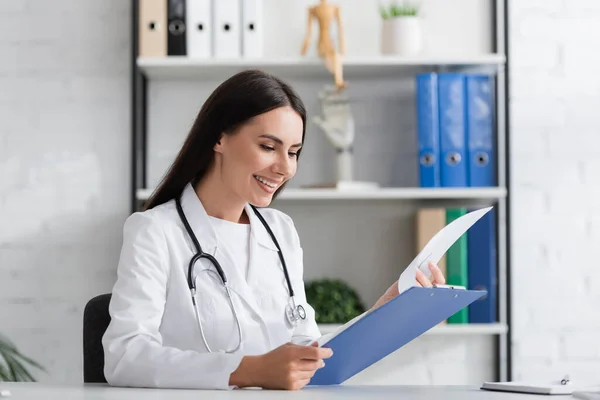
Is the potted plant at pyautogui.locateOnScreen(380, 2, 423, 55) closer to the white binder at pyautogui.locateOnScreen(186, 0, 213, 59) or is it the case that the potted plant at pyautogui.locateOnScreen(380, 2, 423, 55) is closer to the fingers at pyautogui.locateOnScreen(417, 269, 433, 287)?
the white binder at pyautogui.locateOnScreen(186, 0, 213, 59)

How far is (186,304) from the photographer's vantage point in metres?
1.58

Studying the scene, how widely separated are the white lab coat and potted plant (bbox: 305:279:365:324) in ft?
2.54

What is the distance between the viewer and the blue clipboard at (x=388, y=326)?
124 centimetres

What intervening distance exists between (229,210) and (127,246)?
27 centimetres

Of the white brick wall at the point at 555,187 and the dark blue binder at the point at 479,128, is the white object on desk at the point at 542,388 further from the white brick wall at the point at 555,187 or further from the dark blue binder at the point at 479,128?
the white brick wall at the point at 555,187

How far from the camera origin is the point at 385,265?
9.12 feet

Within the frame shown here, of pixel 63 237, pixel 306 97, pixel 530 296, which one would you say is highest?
pixel 306 97

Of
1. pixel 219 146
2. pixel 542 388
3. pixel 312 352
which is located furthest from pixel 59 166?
pixel 542 388

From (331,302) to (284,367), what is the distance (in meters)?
1.33

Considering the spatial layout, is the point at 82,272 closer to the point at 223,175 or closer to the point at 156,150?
the point at 156,150

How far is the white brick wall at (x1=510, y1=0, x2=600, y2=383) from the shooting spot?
9.05 ft

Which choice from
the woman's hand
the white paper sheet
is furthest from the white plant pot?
the woman's hand

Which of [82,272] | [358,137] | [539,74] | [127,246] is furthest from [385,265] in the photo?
[127,246]

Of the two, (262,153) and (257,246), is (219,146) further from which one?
(257,246)
